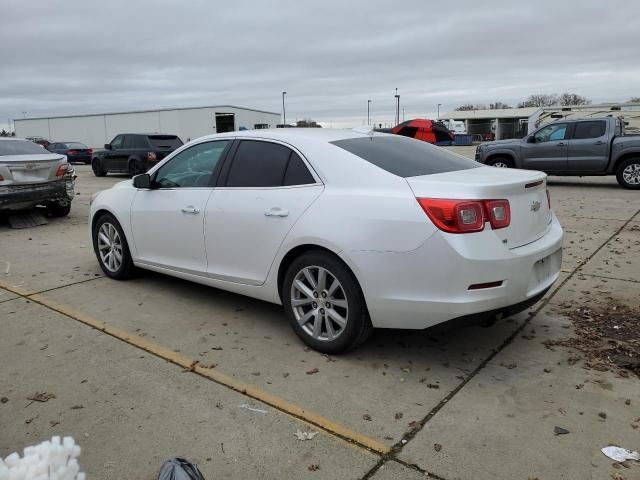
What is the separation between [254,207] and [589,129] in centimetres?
1252

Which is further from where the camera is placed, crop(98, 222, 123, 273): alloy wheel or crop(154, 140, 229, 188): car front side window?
crop(98, 222, 123, 273): alloy wheel

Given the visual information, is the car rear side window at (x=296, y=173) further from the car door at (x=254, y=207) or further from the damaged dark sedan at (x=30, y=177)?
the damaged dark sedan at (x=30, y=177)

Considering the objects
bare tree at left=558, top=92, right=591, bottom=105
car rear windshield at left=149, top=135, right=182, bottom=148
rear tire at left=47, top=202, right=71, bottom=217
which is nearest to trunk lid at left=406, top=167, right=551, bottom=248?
rear tire at left=47, top=202, right=71, bottom=217

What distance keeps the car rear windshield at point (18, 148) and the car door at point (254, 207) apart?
6.84 metres

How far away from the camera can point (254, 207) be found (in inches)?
167

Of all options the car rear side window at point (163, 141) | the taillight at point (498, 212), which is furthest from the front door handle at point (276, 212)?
the car rear side window at point (163, 141)

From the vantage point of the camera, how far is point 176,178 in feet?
16.9

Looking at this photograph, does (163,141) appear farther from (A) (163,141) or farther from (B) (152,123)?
(B) (152,123)

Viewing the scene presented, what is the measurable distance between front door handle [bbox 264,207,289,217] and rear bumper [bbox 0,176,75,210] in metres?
6.95

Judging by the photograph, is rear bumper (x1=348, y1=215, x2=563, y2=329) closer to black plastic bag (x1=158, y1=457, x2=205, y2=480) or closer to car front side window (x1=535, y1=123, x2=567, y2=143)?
black plastic bag (x1=158, y1=457, x2=205, y2=480)

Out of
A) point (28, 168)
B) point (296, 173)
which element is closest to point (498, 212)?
point (296, 173)

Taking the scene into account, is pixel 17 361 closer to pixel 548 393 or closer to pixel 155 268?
pixel 155 268

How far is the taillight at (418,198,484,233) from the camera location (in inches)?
129

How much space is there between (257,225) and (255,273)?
390 millimetres
